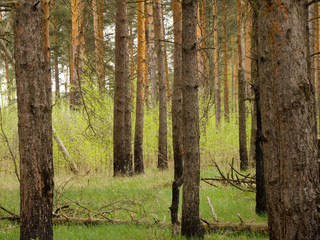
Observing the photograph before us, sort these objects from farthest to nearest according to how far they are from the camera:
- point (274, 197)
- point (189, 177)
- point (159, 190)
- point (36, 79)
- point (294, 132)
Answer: point (159, 190)
point (189, 177)
point (36, 79)
point (274, 197)
point (294, 132)

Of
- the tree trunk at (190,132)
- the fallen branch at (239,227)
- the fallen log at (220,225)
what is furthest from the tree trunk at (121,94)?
the tree trunk at (190,132)

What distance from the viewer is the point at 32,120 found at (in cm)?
371

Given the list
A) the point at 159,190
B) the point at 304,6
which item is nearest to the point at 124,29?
the point at 159,190

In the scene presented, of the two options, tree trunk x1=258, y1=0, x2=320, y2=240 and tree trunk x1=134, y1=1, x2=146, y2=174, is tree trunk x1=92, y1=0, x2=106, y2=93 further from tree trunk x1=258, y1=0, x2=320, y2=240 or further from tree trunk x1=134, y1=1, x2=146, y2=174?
tree trunk x1=258, y1=0, x2=320, y2=240

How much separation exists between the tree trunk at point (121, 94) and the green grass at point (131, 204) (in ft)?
3.56

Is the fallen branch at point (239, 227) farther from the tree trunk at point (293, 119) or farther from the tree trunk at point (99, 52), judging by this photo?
the tree trunk at point (99, 52)

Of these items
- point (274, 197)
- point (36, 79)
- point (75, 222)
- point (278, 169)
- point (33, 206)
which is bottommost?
point (75, 222)

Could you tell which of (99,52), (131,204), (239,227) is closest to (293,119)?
(239,227)

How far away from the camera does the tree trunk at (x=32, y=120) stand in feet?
11.9

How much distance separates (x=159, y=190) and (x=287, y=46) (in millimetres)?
5535

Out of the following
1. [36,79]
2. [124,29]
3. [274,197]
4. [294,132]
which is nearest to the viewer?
[294,132]

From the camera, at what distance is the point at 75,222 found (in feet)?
17.9

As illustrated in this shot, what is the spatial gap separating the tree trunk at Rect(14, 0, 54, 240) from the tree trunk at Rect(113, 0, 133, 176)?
6.19 meters

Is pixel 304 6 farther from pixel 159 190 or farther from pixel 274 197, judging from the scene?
pixel 159 190
